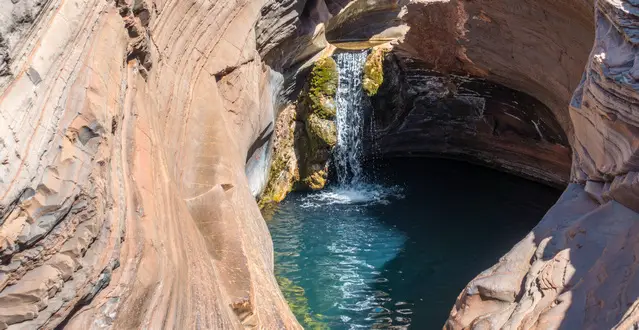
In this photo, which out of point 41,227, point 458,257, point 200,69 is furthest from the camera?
point 458,257

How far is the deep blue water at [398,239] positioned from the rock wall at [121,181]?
1.91m

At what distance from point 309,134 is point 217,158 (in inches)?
314

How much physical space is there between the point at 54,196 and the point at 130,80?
248 centimetres

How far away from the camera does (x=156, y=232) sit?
5.75 metres

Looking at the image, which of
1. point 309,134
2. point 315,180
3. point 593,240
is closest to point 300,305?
point 593,240

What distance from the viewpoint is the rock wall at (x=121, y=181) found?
416cm

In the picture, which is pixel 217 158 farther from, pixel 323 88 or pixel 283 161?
pixel 323 88

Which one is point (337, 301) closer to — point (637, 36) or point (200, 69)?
point (200, 69)

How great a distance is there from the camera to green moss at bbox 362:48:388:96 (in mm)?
16484

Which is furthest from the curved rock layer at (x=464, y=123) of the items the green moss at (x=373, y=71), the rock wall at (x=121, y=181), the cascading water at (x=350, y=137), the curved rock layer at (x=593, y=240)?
the rock wall at (x=121, y=181)

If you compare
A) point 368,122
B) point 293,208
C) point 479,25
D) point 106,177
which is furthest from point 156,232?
point 368,122

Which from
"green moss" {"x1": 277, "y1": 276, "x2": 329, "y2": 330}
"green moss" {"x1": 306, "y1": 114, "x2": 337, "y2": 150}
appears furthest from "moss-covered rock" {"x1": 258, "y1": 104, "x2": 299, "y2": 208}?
"green moss" {"x1": 277, "y1": 276, "x2": 329, "y2": 330}

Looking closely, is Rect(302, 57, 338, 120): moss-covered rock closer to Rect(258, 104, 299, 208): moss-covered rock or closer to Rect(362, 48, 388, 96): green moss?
Rect(258, 104, 299, 208): moss-covered rock

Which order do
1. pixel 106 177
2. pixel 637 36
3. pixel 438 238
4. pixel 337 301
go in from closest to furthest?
1. pixel 106 177
2. pixel 637 36
3. pixel 337 301
4. pixel 438 238
